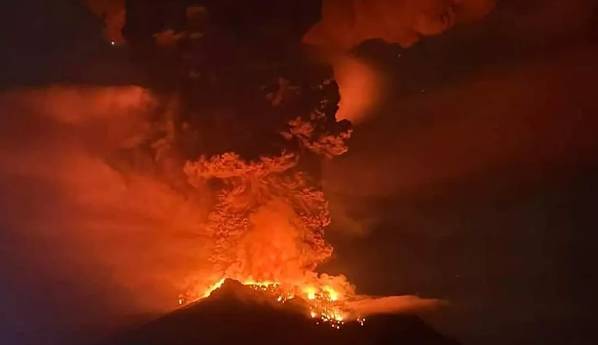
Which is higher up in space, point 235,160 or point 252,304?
point 235,160

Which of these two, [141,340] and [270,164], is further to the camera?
[141,340]

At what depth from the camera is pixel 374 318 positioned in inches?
747

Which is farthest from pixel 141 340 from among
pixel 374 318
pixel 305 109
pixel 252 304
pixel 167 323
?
pixel 305 109

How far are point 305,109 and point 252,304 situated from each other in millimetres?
6134

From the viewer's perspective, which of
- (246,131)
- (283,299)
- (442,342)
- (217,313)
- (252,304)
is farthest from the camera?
(442,342)

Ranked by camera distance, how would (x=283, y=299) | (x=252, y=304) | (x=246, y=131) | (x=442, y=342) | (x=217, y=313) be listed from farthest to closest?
(x=442, y=342)
(x=217, y=313)
(x=252, y=304)
(x=283, y=299)
(x=246, y=131)

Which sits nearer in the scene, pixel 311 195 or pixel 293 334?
pixel 311 195

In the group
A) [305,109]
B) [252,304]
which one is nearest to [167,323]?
[252,304]

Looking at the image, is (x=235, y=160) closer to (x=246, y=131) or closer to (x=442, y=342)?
(x=246, y=131)

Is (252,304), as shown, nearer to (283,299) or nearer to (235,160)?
(283,299)

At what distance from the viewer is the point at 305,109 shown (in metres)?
10.5

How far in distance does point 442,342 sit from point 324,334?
5.89 metres

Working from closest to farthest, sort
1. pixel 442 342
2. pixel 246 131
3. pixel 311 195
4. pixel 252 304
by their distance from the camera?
pixel 246 131 < pixel 311 195 < pixel 252 304 < pixel 442 342

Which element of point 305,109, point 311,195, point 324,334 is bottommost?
point 324,334
